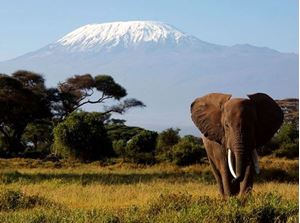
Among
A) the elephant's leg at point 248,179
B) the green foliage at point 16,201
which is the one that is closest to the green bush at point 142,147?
the green foliage at point 16,201

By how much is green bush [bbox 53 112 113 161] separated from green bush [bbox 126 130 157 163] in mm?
1410

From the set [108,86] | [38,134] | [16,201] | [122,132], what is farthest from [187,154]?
[38,134]

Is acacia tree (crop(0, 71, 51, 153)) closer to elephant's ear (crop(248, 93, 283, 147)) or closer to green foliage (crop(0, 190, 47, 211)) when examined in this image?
green foliage (crop(0, 190, 47, 211))

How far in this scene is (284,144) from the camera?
34.4 m

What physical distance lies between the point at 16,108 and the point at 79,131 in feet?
29.0

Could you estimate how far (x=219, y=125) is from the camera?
442 inches

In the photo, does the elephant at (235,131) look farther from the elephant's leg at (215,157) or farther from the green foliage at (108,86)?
the green foliage at (108,86)

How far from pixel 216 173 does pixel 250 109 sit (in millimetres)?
1522

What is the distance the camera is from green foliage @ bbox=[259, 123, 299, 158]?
1309 inches

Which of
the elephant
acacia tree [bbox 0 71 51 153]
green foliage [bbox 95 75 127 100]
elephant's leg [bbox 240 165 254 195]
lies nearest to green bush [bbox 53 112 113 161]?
acacia tree [bbox 0 71 51 153]

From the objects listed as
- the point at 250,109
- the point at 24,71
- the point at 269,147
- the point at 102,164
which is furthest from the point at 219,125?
the point at 24,71

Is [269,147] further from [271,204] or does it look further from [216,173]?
[271,204]

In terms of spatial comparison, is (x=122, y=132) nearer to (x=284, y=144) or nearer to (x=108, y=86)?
(x=108, y=86)

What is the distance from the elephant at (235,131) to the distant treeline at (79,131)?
627 inches
